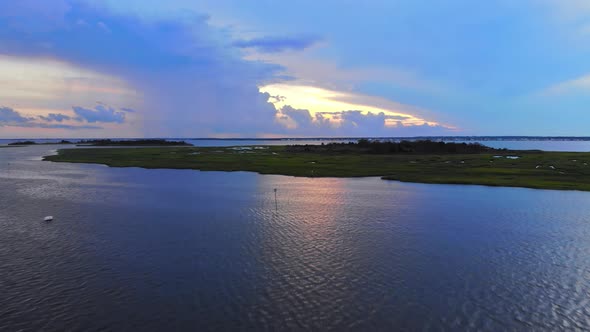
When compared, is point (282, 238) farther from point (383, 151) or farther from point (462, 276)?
point (383, 151)

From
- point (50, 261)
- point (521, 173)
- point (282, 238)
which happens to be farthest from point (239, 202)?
point (521, 173)

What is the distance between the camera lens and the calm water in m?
13.7

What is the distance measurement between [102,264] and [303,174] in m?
42.7

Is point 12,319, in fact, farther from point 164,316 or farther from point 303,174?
point 303,174

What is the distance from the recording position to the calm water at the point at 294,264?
13703 mm

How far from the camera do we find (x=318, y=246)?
71.3 feet

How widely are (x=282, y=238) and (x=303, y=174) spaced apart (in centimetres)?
3680

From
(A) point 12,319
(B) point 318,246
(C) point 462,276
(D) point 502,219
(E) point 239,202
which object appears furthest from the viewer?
(E) point 239,202

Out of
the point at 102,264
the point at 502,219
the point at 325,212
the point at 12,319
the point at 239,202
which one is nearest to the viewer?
the point at 12,319

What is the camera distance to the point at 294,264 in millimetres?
18797

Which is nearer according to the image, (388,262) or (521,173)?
(388,262)

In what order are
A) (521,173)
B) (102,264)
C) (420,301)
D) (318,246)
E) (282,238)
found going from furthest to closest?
1. (521,173)
2. (282,238)
3. (318,246)
4. (102,264)
5. (420,301)

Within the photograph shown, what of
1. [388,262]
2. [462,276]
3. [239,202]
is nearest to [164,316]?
[388,262]

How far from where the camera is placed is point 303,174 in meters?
59.9
